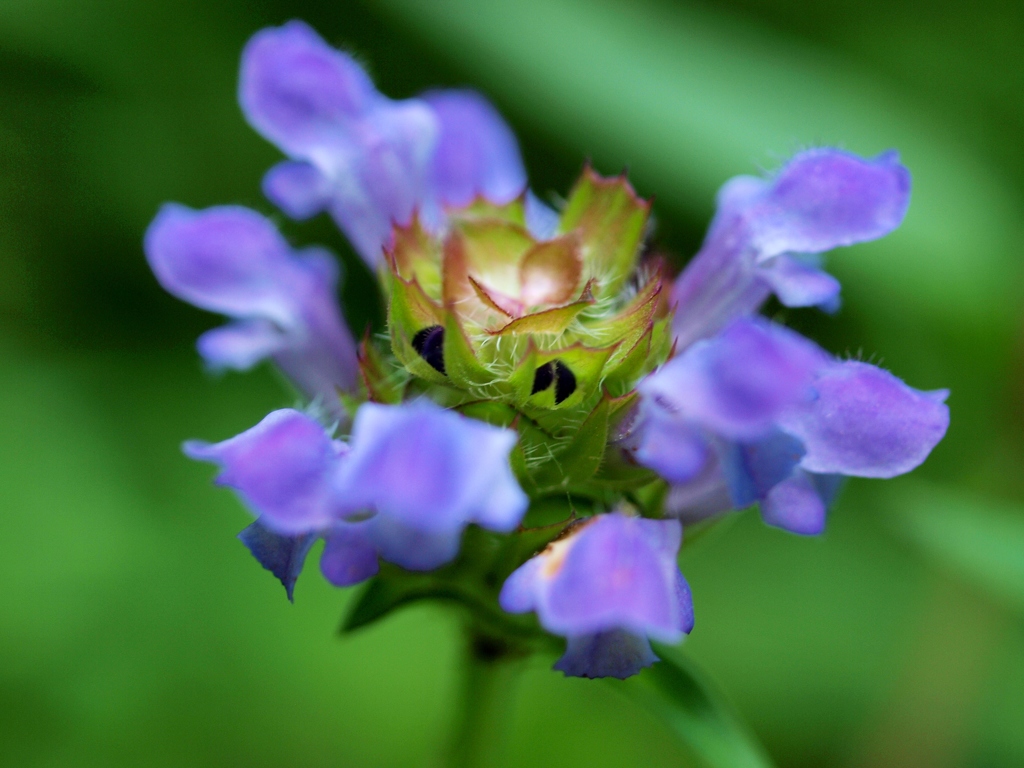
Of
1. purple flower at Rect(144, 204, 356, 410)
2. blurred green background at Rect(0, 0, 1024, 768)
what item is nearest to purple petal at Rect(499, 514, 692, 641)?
purple flower at Rect(144, 204, 356, 410)

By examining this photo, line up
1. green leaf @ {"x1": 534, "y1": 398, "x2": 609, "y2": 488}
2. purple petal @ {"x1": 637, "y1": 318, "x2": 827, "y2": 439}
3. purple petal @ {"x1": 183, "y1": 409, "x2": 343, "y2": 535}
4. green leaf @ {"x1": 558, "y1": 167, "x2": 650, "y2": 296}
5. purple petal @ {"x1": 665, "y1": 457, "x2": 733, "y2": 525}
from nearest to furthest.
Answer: purple petal @ {"x1": 637, "y1": 318, "x2": 827, "y2": 439} → purple petal @ {"x1": 183, "y1": 409, "x2": 343, "y2": 535} → green leaf @ {"x1": 534, "y1": 398, "x2": 609, "y2": 488} → purple petal @ {"x1": 665, "y1": 457, "x2": 733, "y2": 525} → green leaf @ {"x1": 558, "y1": 167, "x2": 650, "y2": 296}

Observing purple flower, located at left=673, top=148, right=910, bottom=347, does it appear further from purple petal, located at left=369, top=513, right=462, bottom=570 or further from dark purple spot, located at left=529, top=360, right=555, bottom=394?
purple petal, located at left=369, top=513, right=462, bottom=570

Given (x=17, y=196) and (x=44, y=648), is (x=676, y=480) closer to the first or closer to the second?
(x=44, y=648)

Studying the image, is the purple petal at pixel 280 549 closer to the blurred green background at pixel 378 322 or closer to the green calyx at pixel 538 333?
the green calyx at pixel 538 333

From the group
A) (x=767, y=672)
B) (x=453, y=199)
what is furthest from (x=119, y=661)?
(x=767, y=672)

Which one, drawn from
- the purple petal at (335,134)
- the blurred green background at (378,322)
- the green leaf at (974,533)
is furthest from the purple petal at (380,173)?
the green leaf at (974,533)
